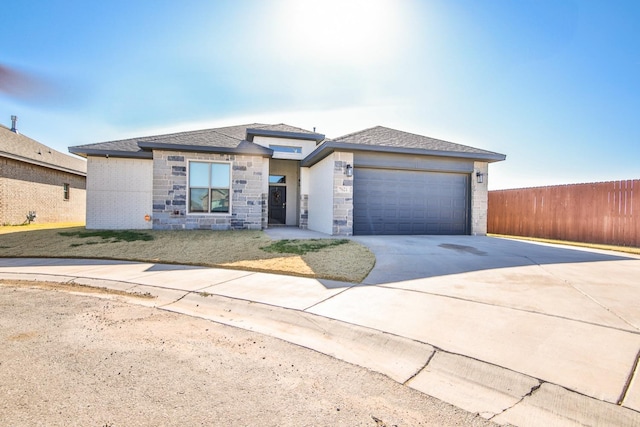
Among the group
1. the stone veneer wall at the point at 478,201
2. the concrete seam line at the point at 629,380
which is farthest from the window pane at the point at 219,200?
the concrete seam line at the point at 629,380

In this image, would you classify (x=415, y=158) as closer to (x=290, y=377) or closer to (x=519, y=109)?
(x=519, y=109)

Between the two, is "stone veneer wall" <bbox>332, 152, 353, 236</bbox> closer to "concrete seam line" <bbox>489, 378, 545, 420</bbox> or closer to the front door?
the front door

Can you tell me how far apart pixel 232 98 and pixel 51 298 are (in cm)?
912

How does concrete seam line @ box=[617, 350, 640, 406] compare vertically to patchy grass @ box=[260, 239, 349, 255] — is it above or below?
below

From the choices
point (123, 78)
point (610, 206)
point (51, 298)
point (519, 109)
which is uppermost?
point (519, 109)

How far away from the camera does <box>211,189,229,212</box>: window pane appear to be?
11461mm

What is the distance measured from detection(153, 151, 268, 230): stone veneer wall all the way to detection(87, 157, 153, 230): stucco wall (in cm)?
218

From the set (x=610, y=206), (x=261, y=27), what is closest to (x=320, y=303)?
(x=261, y=27)

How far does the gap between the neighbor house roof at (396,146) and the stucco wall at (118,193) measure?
7300 millimetres

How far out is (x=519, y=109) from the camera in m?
10.3

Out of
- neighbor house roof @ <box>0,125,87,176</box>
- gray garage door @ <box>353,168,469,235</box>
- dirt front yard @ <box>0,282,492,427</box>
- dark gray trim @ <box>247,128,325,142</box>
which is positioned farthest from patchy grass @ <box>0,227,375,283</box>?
neighbor house roof @ <box>0,125,87,176</box>

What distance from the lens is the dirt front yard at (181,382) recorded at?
5.93 feet

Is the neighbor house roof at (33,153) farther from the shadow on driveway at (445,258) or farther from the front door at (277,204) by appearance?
the shadow on driveway at (445,258)

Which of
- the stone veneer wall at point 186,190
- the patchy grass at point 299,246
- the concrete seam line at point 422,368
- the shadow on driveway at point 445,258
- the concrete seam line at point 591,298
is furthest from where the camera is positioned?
the stone veneer wall at point 186,190
